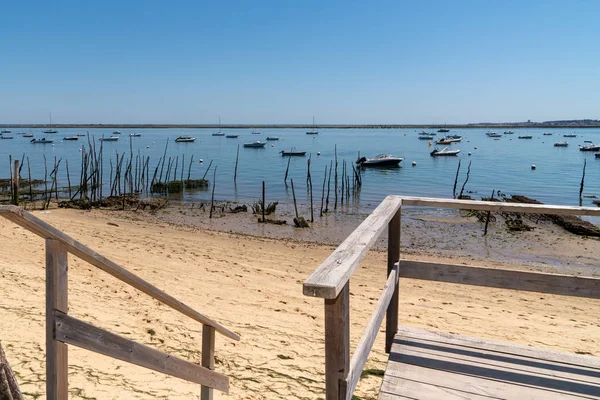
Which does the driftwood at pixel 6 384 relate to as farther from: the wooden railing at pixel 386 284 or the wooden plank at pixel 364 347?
the wooden plank at pixel 364 347

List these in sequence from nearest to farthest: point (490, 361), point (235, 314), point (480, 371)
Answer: point (480, 371), point (490, 361), point (235, 314)

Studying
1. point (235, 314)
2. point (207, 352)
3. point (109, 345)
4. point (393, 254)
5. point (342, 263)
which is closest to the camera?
point (109, 345)

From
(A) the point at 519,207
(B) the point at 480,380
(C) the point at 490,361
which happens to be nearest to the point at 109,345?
(B) the point at 480,380

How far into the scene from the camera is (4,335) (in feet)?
13.7

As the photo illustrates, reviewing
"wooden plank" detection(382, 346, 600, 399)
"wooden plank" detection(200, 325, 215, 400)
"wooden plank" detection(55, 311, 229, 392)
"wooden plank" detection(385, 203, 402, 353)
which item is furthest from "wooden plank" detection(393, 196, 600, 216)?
"wooden plank" detection(55, 311, 229, 392)

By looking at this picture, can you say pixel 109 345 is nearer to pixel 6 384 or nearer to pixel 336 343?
pixel 6 384

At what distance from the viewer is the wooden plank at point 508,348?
10.9 ft

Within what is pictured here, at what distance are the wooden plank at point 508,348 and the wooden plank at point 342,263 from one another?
136 cm

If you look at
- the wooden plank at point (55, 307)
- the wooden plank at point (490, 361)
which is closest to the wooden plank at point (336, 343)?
the wooden plank at point (55, 307)

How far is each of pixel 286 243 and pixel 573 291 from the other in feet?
38.6

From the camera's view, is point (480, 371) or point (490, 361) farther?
point (490, 361)

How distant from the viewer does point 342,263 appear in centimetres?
185

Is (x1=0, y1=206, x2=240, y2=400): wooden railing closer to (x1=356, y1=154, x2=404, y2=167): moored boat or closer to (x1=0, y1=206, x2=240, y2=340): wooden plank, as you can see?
(x1=0, y1=206, x2=240, y2=340): wooden plank

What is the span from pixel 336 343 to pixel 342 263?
312mm
